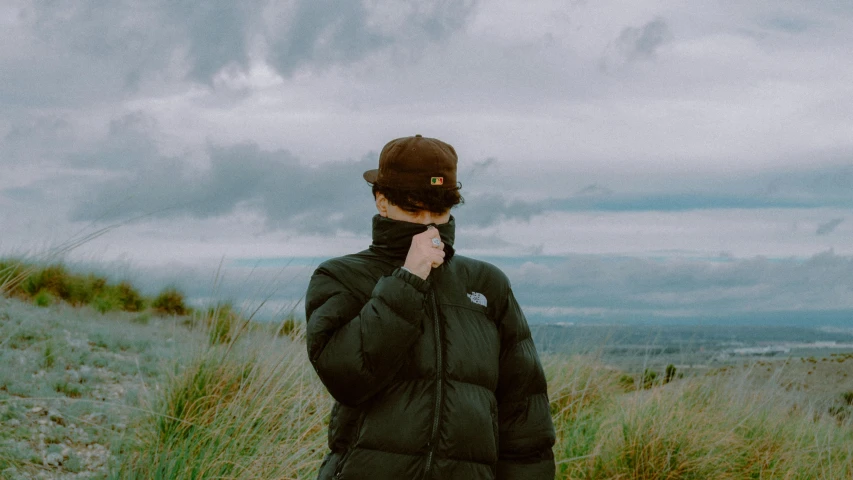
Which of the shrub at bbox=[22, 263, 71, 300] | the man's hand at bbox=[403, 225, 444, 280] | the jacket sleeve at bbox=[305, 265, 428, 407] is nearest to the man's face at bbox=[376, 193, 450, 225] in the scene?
the man's hand at bbox=[403, 225, 444, 280]

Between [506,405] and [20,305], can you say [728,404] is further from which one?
[20,305]

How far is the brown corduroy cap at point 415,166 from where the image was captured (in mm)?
2359

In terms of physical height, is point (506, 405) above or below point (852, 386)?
above

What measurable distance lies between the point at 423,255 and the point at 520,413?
2.04 ft

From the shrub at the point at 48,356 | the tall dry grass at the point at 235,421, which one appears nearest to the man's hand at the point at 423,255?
the tall dry grass at the point at 235,421

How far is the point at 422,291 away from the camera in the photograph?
86.9 inches

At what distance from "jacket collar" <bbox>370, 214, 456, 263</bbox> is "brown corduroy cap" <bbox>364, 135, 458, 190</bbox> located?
0.11 metres

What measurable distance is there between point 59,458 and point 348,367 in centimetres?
345

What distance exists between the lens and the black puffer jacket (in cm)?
217

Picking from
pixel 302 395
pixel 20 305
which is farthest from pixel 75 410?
pixel 20 305

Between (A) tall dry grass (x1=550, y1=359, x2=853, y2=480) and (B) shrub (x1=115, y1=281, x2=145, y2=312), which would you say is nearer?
(A) tall dry grass (x1=550, y1=359, x2=853, y2=480)

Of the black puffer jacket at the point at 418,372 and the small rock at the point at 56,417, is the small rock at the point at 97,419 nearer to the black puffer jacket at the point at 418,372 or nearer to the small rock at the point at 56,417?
the small rock at the point at 56,417

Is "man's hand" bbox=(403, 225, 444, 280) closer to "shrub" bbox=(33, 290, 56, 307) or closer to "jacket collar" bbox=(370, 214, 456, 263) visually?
"jacket collar" bbox=(370, 214, 456, 263)

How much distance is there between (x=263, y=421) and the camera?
14.6ft
